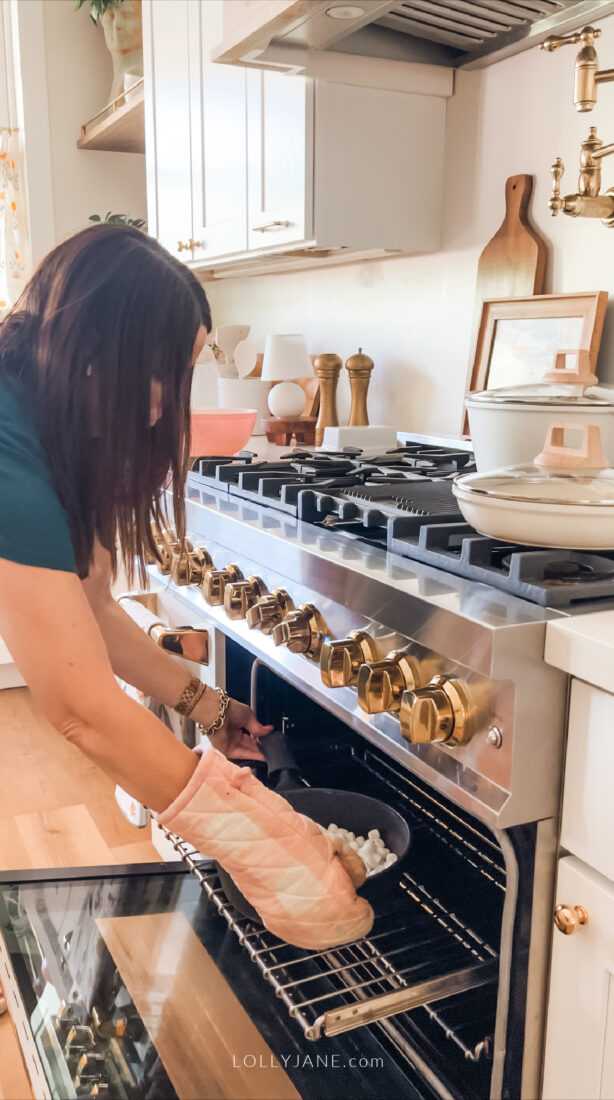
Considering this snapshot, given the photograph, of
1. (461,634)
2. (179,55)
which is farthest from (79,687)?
(179,55)

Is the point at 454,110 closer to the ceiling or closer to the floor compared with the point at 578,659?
closer to the ceiling

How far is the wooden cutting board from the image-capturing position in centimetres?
150

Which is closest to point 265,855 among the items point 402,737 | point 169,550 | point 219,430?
point 402,737

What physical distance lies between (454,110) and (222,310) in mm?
1349

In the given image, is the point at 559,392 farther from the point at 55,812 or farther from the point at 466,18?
the point at 55,812

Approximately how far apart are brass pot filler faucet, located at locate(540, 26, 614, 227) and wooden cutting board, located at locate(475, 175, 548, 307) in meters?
0.29

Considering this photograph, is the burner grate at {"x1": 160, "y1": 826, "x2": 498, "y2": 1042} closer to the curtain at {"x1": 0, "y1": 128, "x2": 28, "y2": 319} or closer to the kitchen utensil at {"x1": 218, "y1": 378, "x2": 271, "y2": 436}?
the kitchen utensil at {"x1": 218, "y1": 378, "x2": 271, "y2": 436}

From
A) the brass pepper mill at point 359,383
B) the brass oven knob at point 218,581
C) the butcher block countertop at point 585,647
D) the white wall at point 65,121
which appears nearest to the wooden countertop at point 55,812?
the brass oven knob at point 218,581

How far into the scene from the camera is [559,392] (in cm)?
109

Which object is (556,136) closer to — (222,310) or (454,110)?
(454,110)

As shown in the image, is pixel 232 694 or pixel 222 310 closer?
pixel 232 694

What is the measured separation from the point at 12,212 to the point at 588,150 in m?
2.75

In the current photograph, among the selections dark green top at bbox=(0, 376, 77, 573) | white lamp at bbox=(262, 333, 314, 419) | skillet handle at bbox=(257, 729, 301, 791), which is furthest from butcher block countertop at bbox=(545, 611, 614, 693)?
white lamp at bbox=(262, 333, 314, 419)

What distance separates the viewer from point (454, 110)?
5.57 ft
